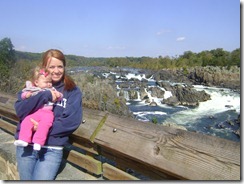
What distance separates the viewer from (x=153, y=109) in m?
32.0

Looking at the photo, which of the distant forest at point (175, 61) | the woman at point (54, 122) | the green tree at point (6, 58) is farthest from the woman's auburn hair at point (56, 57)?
the distant forest at point (175, 61)

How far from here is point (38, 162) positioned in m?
2.25

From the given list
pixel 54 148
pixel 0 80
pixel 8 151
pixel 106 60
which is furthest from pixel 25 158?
pixel 106 60

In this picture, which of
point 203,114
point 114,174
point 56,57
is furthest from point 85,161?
point 203,114

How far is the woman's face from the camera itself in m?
2.34

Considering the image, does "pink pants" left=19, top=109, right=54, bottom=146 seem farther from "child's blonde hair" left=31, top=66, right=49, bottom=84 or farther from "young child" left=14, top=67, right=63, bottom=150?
"child's blonde hair" left=31, top=66, right=49, bottom=84

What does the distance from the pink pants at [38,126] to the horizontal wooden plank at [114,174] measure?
1.67ft

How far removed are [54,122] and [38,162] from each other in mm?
351

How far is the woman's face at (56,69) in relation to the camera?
2342mm

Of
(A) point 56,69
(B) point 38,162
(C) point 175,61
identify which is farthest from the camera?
(C) point 175,61

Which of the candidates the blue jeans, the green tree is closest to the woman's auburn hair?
the blue jeans

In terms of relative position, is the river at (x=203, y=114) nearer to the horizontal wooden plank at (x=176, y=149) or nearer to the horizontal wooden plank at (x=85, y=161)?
the horizontal wooden plank at (x=85, y=161)

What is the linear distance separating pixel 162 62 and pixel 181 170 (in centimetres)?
11735

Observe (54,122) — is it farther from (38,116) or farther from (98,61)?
(98,61)
